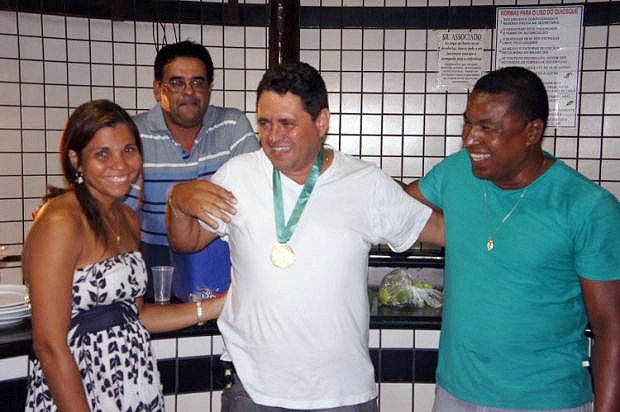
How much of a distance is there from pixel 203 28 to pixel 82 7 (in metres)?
0.74

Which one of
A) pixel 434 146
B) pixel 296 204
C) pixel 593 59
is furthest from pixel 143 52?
pixel 593 59

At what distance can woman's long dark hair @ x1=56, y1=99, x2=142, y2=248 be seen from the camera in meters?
2.16

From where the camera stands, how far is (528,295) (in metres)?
2.06

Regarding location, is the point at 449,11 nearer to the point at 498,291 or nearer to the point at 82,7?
the point at 82,7

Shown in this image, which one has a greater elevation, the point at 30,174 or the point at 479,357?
the point at 30,174

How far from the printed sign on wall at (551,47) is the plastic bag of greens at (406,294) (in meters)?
1.81

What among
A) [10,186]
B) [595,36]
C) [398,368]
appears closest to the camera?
[398,368]

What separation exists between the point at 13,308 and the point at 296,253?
4.14 ft

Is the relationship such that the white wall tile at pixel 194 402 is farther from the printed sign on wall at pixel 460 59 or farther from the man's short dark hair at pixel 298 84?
the printed sign on wall at pixel 460 59

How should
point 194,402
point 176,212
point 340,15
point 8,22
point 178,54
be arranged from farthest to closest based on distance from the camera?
point 340,15
point 8,22
point 178,54
point 194,402
point 176,212

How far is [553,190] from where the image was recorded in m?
2.05

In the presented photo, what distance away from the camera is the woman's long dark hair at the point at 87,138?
7.09ft

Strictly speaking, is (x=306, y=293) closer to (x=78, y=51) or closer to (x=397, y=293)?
(x=397, y=293)

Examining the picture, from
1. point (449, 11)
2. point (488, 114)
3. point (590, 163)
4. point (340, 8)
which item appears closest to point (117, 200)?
point (488, 114)
